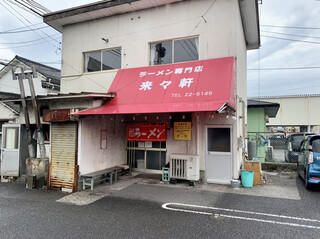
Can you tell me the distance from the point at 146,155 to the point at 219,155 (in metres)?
3.19

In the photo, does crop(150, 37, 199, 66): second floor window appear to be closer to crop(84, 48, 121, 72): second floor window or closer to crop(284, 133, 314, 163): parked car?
crop(84, 48, 121, 72): second floor window

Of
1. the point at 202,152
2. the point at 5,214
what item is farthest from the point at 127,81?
the point at 5,214

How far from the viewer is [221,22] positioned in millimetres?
7582

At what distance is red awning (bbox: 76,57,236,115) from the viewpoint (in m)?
6.34

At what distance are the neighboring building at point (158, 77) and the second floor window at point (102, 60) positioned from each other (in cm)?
5

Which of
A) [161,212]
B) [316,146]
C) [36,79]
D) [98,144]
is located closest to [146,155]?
[98,144]

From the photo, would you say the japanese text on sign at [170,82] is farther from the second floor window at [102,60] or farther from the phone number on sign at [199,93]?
the second floor window at [102,60]

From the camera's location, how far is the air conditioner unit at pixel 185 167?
7.37m

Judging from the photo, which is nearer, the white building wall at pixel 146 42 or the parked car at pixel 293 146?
the white building wall at pixel 146 42

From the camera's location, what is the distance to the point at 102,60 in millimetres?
9594

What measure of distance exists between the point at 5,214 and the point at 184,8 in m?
8.57

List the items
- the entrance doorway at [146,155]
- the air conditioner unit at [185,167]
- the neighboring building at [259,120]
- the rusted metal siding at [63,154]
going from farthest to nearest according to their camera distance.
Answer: the neighboring building at [259,120] → the entrance doorway at [146,155] → the air conditioner unit at [185,167] → the rusted metal siding at [63,154]

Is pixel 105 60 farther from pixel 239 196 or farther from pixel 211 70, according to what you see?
pixel 239 196

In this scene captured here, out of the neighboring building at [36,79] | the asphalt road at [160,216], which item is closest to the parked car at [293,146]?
the asphalt road at [160,216]
